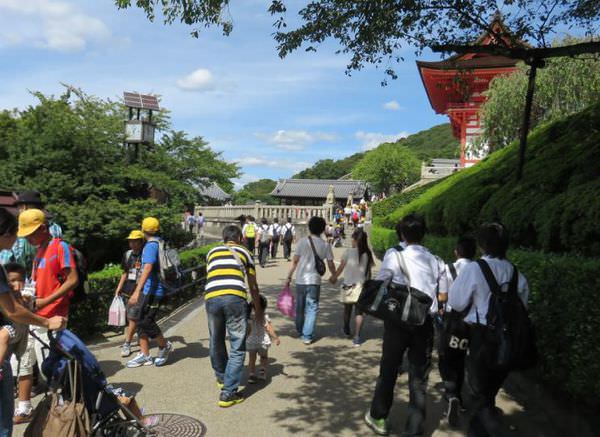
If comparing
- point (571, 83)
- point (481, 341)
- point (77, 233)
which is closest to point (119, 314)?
point (481, 341)

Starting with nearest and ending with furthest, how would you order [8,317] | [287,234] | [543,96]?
[8,317] → [543,96] → [287,234]

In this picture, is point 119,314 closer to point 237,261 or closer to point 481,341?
point 237,261

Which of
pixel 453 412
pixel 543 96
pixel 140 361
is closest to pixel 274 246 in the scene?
pixel 543 96

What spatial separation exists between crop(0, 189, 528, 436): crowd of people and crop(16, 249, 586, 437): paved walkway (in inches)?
8.4

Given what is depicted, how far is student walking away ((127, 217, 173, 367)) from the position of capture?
5680 millimetres

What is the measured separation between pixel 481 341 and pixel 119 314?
421 centimetres

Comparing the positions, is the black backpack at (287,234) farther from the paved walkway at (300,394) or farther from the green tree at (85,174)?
the paved walkway at (300,394)

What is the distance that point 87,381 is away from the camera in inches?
134

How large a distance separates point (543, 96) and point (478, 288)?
48.7 ft

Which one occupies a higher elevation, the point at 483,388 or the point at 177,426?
the point at 483,388

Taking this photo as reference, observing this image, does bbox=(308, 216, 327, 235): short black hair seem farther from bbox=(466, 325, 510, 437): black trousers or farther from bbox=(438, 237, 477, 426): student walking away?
bbox=(466, 325, 510, 437): black trousers

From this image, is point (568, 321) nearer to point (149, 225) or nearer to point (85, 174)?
point (149, 225)

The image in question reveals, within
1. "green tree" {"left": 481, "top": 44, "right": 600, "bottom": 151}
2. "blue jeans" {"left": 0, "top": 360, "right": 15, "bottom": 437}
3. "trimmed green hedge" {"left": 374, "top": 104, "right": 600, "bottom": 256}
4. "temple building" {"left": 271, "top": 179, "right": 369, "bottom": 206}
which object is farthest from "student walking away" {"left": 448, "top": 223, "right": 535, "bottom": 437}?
"temple building" {"left": 271, "top": 179, "right": 369, "bottom": 206}

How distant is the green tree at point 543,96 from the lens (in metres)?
15.0
